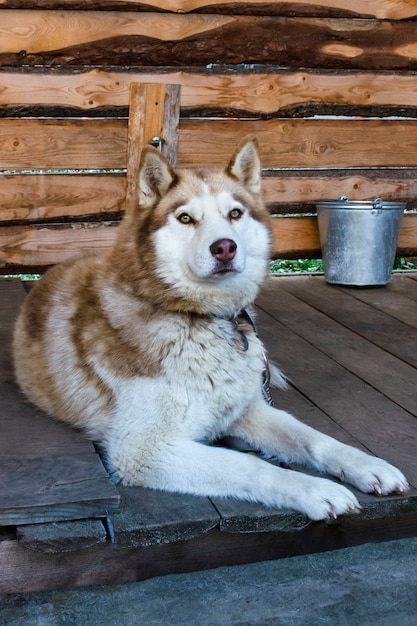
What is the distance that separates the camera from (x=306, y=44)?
5004mm

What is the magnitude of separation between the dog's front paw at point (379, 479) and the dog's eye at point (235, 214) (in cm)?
88

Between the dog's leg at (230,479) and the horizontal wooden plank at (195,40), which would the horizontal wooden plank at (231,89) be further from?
the dog's leg at (230,479)

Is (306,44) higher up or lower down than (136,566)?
higher up

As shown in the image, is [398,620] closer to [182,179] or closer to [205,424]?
[205,424]

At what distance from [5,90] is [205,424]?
2838 mm

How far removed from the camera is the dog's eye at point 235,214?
2671 millimetres

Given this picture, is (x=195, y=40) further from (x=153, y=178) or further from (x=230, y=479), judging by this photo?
(x=230, y=479)

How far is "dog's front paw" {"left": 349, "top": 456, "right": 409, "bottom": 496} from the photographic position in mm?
2375

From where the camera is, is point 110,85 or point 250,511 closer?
point 250,511

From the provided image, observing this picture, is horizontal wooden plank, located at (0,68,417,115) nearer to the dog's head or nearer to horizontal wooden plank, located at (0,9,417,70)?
horizontal wooden plank, located at (0,9,417,70)

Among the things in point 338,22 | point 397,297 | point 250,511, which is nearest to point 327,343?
point 397,297

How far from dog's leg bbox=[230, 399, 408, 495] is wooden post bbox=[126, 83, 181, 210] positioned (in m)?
2.27

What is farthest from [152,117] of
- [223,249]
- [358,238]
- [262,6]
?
[223,249]

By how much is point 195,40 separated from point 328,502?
3332 millimetres
